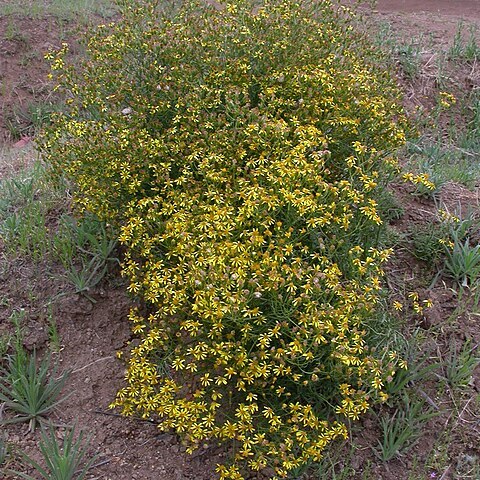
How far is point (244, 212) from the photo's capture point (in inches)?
116

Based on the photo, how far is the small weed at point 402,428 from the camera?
9.78ft

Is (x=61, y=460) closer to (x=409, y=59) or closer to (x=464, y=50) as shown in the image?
(x=409, y=59)

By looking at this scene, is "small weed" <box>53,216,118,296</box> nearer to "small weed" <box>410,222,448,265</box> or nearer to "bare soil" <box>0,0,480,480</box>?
"bare soil" <box>0,0,480,480</box>

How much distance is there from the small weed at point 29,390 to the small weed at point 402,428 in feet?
5.27

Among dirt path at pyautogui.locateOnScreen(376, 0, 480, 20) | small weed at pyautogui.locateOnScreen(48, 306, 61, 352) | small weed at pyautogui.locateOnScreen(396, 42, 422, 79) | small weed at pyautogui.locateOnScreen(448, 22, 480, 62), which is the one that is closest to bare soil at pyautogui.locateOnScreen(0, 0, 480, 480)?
small weed at pyautogui.locateOnScreen(48, 306, 61, 352)

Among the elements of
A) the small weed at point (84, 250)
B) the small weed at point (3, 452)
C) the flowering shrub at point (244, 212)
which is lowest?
the small weed at point (3, 452)

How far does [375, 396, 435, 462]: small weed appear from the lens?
9.78ft

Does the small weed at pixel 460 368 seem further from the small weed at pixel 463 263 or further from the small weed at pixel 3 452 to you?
the small weed at pixel 3 452

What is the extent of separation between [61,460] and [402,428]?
1572mm

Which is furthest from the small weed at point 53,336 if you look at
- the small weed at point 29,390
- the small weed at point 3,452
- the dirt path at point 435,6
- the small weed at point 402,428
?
the dirt path at point 435,6

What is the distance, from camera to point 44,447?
285 centimetres

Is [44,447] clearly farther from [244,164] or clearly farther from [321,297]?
[244,164]

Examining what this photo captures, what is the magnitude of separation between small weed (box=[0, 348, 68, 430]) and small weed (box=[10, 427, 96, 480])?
0.17 m

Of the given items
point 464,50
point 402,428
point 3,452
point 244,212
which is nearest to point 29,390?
point 3,452
